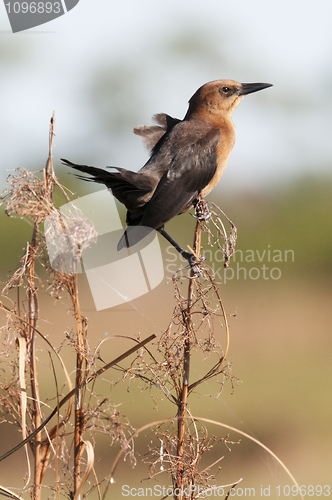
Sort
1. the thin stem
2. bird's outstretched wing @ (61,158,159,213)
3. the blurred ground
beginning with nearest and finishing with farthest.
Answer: the thin stem, bird's outstretched wing @ (61,158,159,213), the blurred ground

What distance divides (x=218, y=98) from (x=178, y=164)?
2.33ft

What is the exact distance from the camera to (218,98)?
3.00 meters

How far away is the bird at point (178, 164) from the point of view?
2436 mm

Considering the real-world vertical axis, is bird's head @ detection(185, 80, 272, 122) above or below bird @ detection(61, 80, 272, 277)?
above

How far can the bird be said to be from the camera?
7.99 feet

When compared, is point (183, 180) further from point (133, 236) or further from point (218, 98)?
point (218, 98)

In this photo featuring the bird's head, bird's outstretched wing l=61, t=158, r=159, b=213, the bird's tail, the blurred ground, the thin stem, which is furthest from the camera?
the blurred ground

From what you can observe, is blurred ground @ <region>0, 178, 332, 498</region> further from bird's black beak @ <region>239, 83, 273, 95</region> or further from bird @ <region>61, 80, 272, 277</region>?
bird's black beak @ <region>239, 83, 273, 95</region>

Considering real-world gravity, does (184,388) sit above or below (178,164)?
below

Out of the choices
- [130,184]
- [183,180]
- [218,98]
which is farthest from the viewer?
[218,98]

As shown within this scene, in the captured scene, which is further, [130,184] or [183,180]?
[183,180]

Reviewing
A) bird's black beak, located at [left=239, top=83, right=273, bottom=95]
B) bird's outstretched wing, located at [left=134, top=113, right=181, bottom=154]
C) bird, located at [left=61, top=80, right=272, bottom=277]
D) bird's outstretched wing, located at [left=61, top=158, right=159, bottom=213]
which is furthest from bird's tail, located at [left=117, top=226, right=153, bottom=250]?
bird's black beak, located at [left=239, top=83, right=273, bottom=95]

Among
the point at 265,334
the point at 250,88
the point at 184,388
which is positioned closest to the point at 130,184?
the point at 250,88

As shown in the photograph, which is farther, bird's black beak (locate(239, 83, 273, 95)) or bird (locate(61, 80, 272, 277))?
bird's black beak (locate(239, 83, 273, 95))
